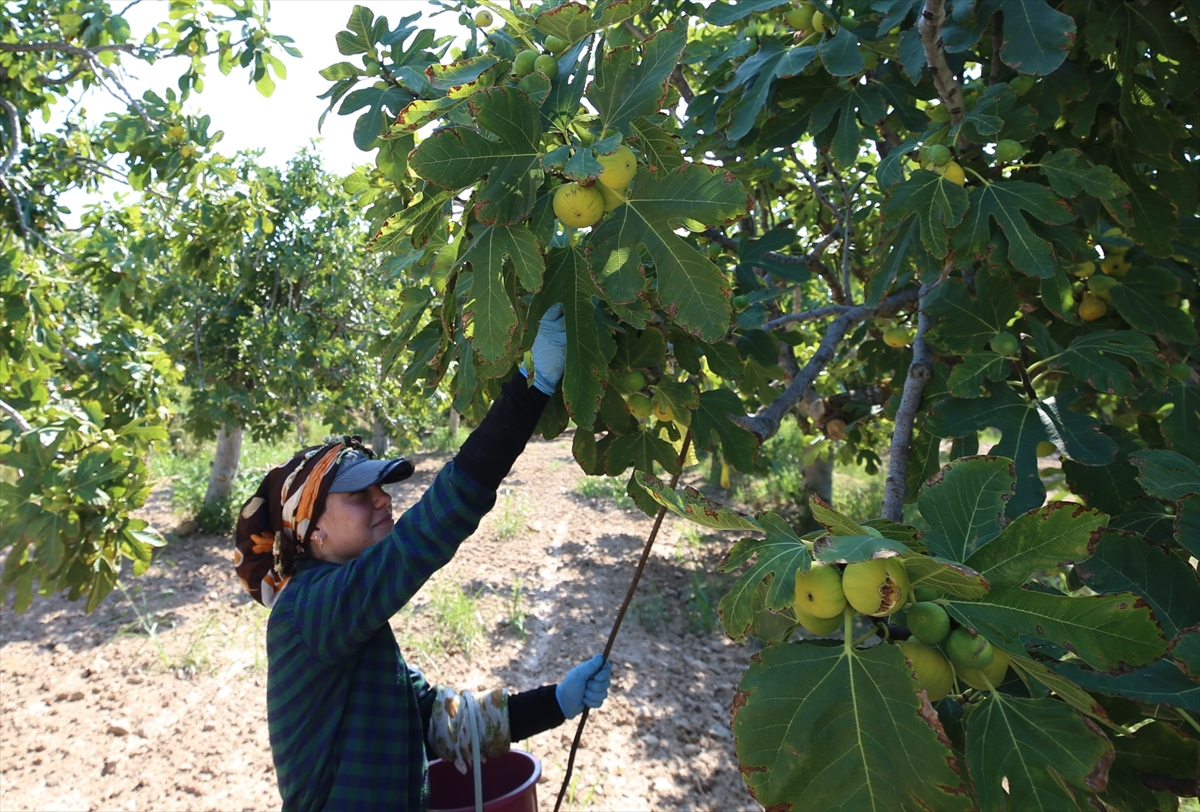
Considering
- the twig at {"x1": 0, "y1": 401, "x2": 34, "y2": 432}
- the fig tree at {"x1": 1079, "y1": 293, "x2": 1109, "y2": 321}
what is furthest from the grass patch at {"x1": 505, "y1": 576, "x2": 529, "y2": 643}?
the fig tree at {"x1": 1079, "y1": 293, "x2": 1109, "y2": 321}

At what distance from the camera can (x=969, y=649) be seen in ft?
2.72

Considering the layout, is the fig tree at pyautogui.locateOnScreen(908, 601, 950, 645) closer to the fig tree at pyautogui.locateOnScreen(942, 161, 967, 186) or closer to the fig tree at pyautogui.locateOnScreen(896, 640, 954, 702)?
the fig tree at pyautogui.locateOnScreen(896, 640, 954, 702)

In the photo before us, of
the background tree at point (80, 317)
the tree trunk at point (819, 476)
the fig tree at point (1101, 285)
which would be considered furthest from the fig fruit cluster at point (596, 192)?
the tree trunk at point (819, 476)

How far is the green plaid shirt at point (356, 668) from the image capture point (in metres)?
1.61

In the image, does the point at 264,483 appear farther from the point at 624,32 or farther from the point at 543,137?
the point at 624,32

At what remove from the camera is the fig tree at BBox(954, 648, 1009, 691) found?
85cm

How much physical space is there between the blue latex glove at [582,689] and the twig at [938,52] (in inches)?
73.7

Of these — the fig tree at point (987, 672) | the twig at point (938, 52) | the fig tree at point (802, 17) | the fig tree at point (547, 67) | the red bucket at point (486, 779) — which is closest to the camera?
the fig tree at point (987, 672)

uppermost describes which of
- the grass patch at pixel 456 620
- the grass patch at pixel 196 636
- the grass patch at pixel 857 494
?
the grass patch at pixel 196 636

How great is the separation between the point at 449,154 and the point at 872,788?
38.8 inches

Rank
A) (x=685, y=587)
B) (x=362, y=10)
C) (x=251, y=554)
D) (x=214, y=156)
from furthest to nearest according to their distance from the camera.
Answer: (x=685, y=587) → (x=214, y=156) → (x=251, y=554) → (x=362, y=10)

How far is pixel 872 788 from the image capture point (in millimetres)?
763

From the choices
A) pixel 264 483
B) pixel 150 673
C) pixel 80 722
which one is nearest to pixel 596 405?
pixel 264 483

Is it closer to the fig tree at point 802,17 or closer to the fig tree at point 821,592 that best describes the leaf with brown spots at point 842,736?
the fig tree at point 821,592
